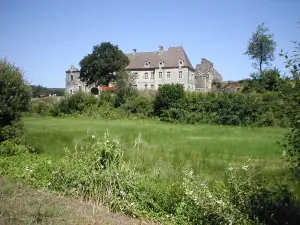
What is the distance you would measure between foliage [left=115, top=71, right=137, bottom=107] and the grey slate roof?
21008 millimetres

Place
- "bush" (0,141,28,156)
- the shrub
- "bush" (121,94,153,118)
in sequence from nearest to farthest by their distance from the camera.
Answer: "bush" (0,141,28,156) → "bush" (121,94,153,118) → the shrub

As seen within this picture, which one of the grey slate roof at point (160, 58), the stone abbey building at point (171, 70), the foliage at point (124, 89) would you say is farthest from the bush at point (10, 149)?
the grey slate roof at point (160, 58)

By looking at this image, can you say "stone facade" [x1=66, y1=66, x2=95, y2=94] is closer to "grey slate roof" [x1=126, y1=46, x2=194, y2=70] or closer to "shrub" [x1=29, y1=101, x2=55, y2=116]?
"grey slate roof" [x1=126, y1=46, x2=194, y2=70]

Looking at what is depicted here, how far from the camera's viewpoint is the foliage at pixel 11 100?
10.7 m

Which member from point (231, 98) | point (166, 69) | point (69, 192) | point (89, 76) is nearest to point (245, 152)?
point (69, 192)

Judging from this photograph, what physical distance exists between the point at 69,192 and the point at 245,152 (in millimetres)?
8064

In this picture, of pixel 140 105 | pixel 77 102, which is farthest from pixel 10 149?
pixel 77 102

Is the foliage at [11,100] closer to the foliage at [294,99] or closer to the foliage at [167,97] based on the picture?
the foliage at [294,99]

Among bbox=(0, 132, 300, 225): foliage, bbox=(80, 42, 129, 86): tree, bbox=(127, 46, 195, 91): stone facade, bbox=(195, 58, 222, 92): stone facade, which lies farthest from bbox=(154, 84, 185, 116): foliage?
bbox=(80, 42, 129, 86): tree

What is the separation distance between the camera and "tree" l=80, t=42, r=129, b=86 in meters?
55.9

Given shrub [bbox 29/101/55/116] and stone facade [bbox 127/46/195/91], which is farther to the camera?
stone facade [bbox 127/46/195/91]

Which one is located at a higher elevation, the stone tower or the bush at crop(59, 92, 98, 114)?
the stone tower

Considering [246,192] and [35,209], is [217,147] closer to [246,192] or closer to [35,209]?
[246,192]

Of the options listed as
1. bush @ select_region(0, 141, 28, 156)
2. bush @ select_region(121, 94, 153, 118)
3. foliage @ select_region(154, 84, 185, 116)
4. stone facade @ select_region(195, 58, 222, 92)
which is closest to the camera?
bush @ select_region(0, 141, 28, 156)
